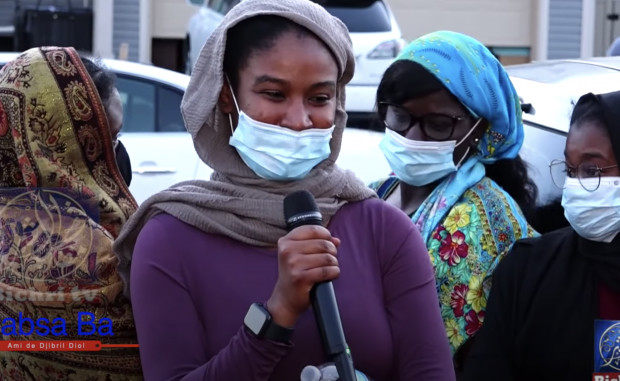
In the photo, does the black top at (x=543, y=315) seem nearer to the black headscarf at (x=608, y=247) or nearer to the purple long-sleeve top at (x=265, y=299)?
the black headscarf at (x=608, y=247)

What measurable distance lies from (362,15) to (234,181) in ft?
32.1

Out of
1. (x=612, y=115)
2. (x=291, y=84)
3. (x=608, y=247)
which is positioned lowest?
(x=608, y=247)

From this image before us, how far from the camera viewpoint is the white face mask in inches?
126

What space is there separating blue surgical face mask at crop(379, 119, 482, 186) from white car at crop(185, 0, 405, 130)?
6138 millimetres

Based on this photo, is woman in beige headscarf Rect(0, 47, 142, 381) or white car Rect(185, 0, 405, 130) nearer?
woman in beige headscarf Rect(0, 47, 142, 381)

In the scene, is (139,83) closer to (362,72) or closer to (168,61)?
(362,72)

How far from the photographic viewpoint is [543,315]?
3.11 metres

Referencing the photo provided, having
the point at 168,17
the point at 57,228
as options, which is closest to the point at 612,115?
the point at 57,228

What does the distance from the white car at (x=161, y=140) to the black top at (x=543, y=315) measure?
3856 millimetres

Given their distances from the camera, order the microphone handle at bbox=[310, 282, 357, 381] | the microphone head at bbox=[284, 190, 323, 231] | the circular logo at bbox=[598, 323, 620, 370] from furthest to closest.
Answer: the circular logo at bbox=[598, 323, 620, 370]
the microphone head at bbox=[284, 190, 323, 231]
the microphone handle at bbox=[310, 282, 357, 381]

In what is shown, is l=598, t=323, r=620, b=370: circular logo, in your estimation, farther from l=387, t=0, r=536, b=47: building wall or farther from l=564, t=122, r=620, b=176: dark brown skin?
l=387, t=0, r=536, b=47: building wall

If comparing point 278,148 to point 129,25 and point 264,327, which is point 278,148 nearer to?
point 264,327

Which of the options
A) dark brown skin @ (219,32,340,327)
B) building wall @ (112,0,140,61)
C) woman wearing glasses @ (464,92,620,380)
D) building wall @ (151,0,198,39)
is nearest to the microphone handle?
dark brown skin @ (219,32,340,327)

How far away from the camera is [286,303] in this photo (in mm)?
2188
